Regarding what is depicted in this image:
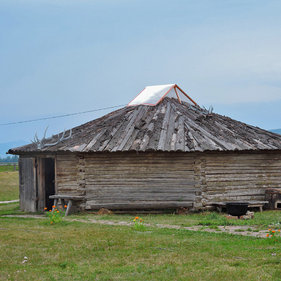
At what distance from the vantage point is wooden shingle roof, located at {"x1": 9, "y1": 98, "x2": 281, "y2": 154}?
53.8 feet

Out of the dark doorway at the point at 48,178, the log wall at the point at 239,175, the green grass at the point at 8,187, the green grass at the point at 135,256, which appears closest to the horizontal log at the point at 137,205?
the log wall at the point at 239,175

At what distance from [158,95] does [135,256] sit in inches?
542

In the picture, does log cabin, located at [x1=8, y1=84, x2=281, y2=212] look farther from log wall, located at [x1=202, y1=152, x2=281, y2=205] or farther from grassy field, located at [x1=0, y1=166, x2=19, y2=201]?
grassy field, located at [x1=0, y1=166, x2=19, y2=201]

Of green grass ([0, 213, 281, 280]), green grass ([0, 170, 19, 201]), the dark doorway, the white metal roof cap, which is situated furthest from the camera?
green grass ([0, 170, 19, 201])

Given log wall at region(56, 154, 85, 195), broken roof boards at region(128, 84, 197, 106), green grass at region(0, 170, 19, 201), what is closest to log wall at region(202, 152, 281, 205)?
log wall at region(56, 154, 85, 195)

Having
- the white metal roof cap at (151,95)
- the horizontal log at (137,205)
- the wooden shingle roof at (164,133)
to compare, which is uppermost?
the white metal roof cap at (151,95)

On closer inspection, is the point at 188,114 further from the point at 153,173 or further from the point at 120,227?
the point at 120,227

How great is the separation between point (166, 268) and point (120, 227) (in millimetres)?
4889

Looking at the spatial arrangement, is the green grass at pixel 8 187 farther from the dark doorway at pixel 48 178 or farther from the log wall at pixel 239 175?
the log wall at pixel 239 175

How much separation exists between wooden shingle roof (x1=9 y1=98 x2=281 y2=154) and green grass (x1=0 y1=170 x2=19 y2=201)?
8.80m

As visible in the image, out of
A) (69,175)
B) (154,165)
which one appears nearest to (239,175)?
(154,165)

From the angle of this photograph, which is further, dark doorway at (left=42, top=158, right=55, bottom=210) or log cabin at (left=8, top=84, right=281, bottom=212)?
dark doorway at (left=42, top=158, right=55, bottom=210)

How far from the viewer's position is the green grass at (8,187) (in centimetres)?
2725

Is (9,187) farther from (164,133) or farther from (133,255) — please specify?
(133,255)
